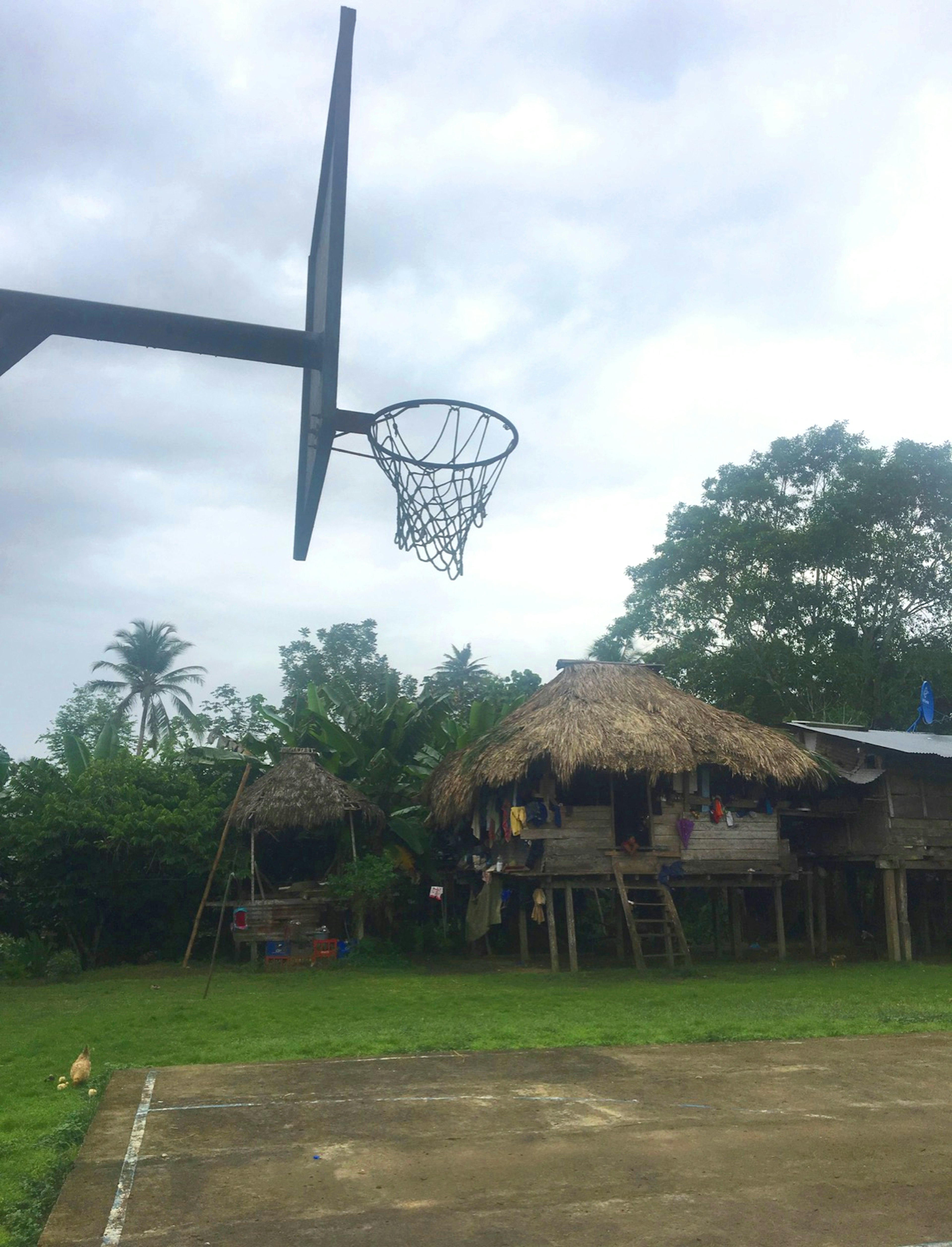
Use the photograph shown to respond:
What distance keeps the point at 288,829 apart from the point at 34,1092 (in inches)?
431

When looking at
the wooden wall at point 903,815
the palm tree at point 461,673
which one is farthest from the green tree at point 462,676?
the wooden wall at point 903,815

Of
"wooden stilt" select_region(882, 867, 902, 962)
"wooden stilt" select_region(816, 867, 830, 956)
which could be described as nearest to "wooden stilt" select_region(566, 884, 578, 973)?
"wooden stilt" select_region(816, 867, 830, 956)

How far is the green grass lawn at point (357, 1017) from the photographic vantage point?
24.7 feet

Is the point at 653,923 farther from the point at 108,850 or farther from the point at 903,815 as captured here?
the point at 108,850

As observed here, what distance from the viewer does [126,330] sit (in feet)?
16.8

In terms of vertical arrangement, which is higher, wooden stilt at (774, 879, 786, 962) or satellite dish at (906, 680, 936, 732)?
satellite dish at (906, 680, 936, 732)

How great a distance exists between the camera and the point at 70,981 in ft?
55.5

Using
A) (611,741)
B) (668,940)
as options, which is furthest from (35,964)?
(668,940)

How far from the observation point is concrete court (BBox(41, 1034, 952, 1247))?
5078 millimetres

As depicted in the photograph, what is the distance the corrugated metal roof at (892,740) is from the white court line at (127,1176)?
14.1 metres

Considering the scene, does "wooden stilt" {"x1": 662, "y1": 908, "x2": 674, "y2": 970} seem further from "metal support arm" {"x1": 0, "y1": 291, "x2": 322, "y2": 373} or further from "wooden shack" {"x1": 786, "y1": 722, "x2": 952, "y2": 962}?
"metal support arm" {"x1": 0, "y1": 291, "x2": 322, "y2": 373}

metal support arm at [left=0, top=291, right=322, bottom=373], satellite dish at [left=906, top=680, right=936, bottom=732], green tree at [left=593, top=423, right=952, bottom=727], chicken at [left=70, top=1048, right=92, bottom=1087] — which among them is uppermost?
green tree at [left=593, top=423, right=952, bottom=727]

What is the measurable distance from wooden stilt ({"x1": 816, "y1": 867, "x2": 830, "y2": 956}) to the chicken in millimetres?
15114

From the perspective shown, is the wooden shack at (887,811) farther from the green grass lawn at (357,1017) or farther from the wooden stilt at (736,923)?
the green grass lawn at (357,1017)
